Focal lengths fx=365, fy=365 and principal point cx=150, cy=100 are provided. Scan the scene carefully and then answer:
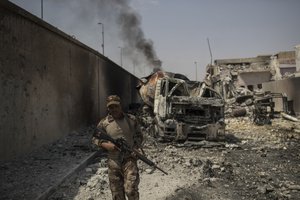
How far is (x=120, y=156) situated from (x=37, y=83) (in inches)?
205

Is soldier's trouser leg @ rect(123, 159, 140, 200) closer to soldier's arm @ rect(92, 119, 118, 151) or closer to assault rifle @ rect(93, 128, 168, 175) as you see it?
assault rifle @ rect(93, 128, 168, 175)

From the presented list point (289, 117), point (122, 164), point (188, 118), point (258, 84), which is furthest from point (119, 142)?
point (258, 84)

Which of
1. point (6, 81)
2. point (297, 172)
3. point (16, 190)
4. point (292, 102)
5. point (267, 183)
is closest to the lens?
point (16, 190)

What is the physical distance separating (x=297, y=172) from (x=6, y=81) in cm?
631

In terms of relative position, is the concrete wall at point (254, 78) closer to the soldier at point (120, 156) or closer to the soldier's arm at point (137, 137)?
the soldier's arm at point (137, 137)

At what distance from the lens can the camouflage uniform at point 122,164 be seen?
14.4 ft

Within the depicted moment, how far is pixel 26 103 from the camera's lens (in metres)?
8.24

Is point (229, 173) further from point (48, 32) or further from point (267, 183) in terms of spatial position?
point (48, 32)

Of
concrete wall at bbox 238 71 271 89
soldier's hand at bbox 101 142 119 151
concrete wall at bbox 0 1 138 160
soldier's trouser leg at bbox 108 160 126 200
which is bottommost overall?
soldier's trouser leg at bbox 108 160 126 200

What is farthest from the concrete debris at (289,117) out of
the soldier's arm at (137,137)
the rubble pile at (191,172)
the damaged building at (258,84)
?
the soldier's arm at (137,137)

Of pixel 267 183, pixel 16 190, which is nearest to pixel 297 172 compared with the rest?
pixel 267 183

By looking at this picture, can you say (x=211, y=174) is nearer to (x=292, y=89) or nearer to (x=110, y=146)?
(x=110, y=146)

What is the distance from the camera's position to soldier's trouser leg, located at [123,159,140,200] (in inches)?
170

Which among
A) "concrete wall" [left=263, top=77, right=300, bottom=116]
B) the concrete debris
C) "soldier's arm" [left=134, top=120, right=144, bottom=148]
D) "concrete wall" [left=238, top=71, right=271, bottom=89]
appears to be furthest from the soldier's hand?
"concrete wall" [left=238, top=71, right=271, bottom=89]
